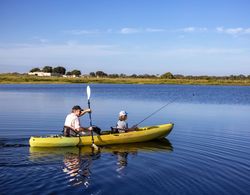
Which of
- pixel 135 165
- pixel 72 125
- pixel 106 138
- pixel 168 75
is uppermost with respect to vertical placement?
pixel 168 75

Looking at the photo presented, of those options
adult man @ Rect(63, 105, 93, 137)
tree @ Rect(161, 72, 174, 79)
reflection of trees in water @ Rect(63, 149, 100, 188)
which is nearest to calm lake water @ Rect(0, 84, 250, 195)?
reflection of trees in water @ Rect(63, 149, 100, 188)

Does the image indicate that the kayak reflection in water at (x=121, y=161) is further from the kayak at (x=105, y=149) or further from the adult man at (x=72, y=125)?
the adult man at (x=72, y=125)

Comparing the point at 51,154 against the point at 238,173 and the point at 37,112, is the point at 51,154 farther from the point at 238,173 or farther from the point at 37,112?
the point at 37,112

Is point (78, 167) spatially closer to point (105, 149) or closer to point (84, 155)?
point (84, 155)

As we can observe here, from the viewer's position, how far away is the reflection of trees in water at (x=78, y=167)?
1118 cm

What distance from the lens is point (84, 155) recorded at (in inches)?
591

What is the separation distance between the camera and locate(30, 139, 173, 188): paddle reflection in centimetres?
1181

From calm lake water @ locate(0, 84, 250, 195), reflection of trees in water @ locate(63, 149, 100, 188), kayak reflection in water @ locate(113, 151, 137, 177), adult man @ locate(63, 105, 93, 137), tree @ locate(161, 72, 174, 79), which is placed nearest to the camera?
calm lake water @ locate(0, 84, 250, 195)

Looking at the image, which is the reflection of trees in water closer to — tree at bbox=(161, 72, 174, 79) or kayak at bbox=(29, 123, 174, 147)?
kayak at bbox=(29, 123, 174, 147)

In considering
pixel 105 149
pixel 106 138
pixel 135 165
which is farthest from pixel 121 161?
pixel 106 138

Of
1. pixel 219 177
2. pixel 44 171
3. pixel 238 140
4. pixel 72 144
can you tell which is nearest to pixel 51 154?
pixel 72 144

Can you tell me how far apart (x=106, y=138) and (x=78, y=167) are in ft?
13.6

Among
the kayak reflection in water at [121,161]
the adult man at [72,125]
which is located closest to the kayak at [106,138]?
the adult man at [72,125]

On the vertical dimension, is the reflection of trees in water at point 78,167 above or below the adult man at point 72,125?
below
